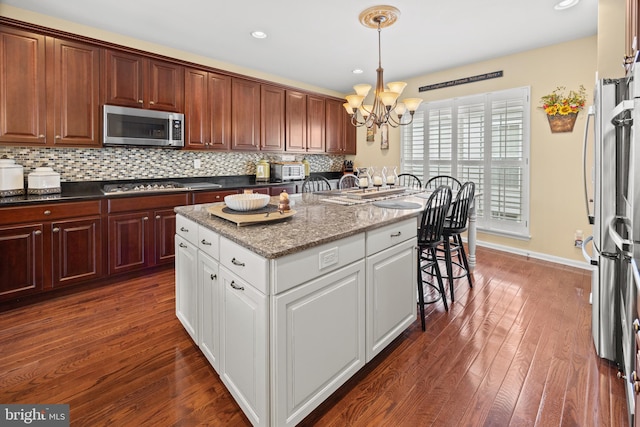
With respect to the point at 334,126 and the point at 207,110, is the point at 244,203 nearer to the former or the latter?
the point at 207,110

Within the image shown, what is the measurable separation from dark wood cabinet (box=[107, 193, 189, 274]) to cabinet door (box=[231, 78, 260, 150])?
3.94 ft

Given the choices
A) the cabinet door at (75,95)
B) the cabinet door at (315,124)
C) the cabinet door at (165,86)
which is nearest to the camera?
the cabinet door at (75,95)

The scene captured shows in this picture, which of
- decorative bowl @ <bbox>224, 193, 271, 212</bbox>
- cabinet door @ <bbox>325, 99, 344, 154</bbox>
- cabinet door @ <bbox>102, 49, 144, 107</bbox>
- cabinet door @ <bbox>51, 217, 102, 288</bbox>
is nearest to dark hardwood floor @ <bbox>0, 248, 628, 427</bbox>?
cabinet door @ <bbox>51, 217, 102, 288</bbox>

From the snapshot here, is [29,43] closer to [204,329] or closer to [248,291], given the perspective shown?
[204,329]

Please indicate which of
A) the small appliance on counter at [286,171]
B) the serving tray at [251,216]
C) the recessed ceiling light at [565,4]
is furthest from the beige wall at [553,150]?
the serving tray at [251,216]

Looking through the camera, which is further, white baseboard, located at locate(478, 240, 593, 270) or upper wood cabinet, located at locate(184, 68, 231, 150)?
upper wood cabinet, located at locate(184, 68, 231, 150)

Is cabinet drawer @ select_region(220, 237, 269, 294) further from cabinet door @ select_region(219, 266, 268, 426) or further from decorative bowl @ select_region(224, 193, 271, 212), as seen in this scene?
decorative bowl @ select_region(224, 193, 271, 212)

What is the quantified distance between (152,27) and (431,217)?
10.8 ft

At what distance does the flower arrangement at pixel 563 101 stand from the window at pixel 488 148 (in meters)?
0.25

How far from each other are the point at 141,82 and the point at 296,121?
7.48 ft

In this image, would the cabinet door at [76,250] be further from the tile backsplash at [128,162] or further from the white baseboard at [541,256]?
the white baseboard at [541,256]

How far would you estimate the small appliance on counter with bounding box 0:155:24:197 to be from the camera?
8.89 ft

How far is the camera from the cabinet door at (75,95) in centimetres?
296

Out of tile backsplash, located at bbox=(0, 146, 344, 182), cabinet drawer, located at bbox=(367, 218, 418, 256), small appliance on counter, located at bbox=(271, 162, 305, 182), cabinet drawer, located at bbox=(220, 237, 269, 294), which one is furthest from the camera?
small appliance on counter, located at bbox=(271, 162, 305, 182)
